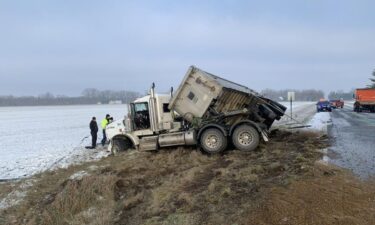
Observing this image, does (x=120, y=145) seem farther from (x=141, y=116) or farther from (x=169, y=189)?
(x=169, y=189)

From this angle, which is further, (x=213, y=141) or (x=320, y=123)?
(x=320, y=123)

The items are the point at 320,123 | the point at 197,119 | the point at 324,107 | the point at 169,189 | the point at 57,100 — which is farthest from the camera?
the point at 57,100

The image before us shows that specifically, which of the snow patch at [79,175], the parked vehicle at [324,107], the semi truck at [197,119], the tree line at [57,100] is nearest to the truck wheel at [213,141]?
the semi truck at [197,119]

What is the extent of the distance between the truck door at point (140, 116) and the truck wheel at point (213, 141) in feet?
8.61

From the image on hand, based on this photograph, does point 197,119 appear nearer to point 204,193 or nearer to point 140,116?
point 140,116

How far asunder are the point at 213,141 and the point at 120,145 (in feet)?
13.4

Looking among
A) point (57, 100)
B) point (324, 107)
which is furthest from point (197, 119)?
point (57, 100)

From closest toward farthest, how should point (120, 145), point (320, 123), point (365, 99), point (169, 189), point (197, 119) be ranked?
point (169, 189) → point (197, 119) → point (120, 145) → point (320, 123) → point (365, 99)

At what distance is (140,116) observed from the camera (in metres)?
15.9

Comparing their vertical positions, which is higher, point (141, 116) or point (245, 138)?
point (141, 116)

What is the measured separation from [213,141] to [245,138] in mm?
1099

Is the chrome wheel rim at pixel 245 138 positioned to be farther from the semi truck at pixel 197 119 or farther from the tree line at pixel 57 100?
the tree line at pixel 57 100

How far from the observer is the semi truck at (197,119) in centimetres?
Answer: 1420

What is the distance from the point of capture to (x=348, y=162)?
10.7 meters
